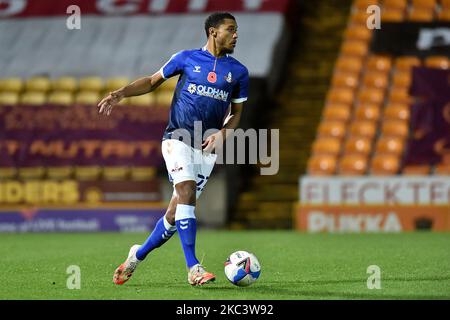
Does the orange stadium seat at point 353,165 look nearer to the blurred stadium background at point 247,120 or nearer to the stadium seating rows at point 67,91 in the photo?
the blurred stadium background at point 247,120

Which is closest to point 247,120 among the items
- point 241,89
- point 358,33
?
point 358,33

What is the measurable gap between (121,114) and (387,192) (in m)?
4.94

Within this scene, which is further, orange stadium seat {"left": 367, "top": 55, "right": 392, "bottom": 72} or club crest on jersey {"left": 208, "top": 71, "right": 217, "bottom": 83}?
orange stadium seat {"left": 367, "top": 55, "right": 392, "bottom": 72}

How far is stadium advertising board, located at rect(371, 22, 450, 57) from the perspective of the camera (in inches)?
697

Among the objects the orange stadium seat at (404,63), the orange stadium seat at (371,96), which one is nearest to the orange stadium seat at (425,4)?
the orange stadium seat at (404,63)

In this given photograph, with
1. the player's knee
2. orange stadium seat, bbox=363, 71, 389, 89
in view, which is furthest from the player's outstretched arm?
orange stadium seat, bbox=363, 71, 389, 89

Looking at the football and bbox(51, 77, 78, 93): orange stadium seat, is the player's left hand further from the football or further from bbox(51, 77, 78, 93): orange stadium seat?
bbox(51, 77, 78, 93): orange stadium seat

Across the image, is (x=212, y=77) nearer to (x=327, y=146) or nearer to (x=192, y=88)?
(x=192, y=88)

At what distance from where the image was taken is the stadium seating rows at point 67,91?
57.6 feet

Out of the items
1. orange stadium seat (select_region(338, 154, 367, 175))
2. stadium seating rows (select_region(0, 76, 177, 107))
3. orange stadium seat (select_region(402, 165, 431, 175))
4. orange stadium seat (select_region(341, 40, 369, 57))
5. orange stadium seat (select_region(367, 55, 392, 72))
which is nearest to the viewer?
orange stadium seat (select_region(402, 165, 431, 175))

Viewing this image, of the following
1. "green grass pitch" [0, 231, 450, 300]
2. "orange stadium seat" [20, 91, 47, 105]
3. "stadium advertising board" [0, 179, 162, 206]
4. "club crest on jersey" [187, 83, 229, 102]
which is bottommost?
"green grass pitch" [0, 231, 450, 300]

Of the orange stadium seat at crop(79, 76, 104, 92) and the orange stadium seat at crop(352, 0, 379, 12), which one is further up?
the orange stadium seat at crop(352, 0, 379, 12)

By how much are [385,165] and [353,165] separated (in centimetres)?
57

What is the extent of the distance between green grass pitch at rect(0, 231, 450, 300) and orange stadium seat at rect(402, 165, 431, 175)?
5.54 feet
